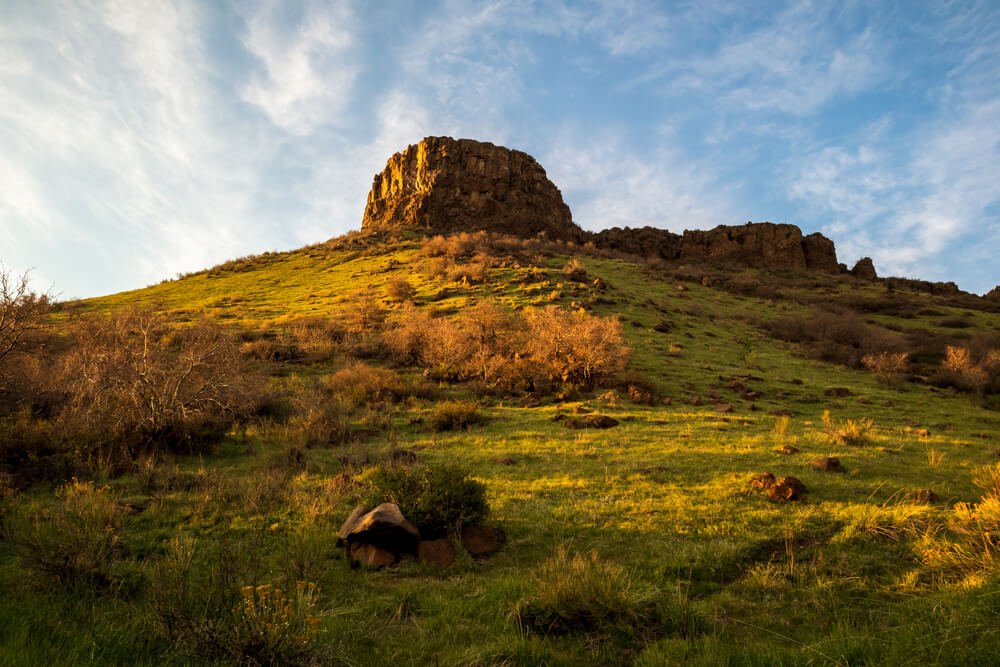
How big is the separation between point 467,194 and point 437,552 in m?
67.9

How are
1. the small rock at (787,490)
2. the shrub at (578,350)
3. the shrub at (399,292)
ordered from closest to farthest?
the small rock at (787,490), the shrub at (578,350), the shrub at (399,292)

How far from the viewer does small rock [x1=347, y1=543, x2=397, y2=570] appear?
5.75m

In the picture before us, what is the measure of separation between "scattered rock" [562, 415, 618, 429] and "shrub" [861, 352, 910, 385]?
17.0 m

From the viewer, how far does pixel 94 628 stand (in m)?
3.44

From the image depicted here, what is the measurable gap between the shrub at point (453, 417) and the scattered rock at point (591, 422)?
9.02ft

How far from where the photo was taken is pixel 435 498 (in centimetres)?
656

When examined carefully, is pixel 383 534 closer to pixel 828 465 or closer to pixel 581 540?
pixel 581 540

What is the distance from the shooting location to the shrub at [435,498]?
650cm

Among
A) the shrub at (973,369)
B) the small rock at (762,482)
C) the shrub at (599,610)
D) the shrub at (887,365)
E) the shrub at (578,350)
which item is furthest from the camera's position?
the shrub at (887,365)

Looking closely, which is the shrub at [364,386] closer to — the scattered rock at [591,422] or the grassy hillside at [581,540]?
the grassy hillside at [581,540]

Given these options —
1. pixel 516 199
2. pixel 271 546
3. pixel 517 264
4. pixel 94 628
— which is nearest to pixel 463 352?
pixel 271 546

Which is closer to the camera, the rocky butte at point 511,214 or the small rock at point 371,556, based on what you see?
the small rock at point 371,556

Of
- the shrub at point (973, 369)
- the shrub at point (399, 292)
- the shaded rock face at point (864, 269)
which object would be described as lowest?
the shrub at point (973, 369)

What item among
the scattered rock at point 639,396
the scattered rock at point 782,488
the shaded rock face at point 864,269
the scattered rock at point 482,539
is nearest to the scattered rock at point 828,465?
the scattered rock at point 782,488
